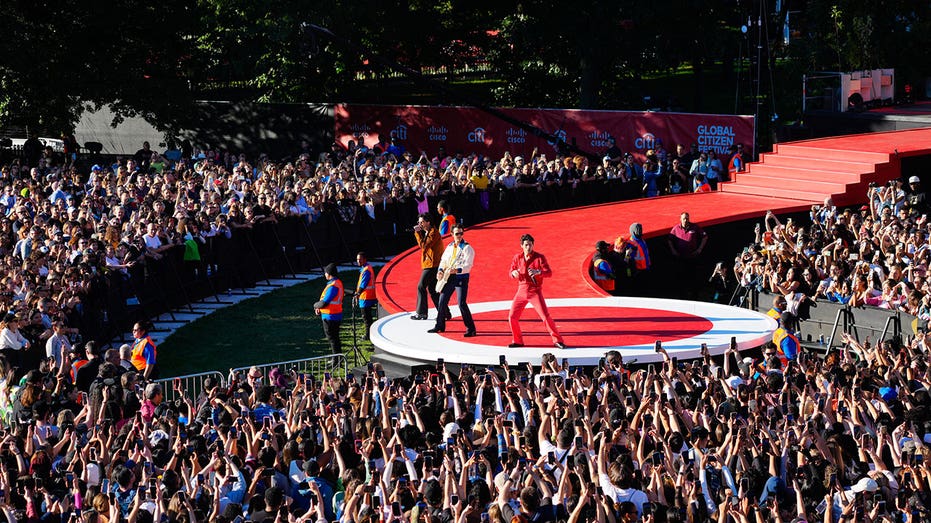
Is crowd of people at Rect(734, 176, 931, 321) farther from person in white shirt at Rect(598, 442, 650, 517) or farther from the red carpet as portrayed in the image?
person in white shirt at Rect(598, 442, 650, 517)

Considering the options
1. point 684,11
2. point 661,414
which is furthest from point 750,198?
point 661,414

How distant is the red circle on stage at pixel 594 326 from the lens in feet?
65.4

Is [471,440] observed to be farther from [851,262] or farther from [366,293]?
[851,262]

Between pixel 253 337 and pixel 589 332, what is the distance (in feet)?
22.2

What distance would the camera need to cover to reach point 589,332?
804 inches

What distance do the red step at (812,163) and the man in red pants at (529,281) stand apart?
49.2 feet

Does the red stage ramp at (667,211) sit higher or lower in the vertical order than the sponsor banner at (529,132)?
lower

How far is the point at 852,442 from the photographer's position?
41.5ft

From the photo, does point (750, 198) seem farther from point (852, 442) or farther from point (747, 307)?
point (852, 442)

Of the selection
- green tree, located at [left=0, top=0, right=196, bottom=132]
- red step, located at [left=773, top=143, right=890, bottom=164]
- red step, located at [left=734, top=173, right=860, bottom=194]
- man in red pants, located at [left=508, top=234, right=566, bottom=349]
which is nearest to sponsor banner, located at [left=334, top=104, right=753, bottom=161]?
red step, located at [left=773, top=143, right=890, bottom=164]

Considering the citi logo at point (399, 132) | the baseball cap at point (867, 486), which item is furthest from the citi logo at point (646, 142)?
the baseball cap at point (867, 486)

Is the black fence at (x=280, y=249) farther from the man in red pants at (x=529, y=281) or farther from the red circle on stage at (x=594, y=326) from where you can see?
the man in red pants at (x=529, y=281)

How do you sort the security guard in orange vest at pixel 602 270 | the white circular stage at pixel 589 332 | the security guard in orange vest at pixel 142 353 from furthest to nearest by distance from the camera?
the security guard in orange vest at pixel 602 270
the white circular stage at pixel 589 332
the security guard in orange vest at pixel 142 353

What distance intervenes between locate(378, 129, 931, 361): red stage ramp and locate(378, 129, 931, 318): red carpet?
0.02m
